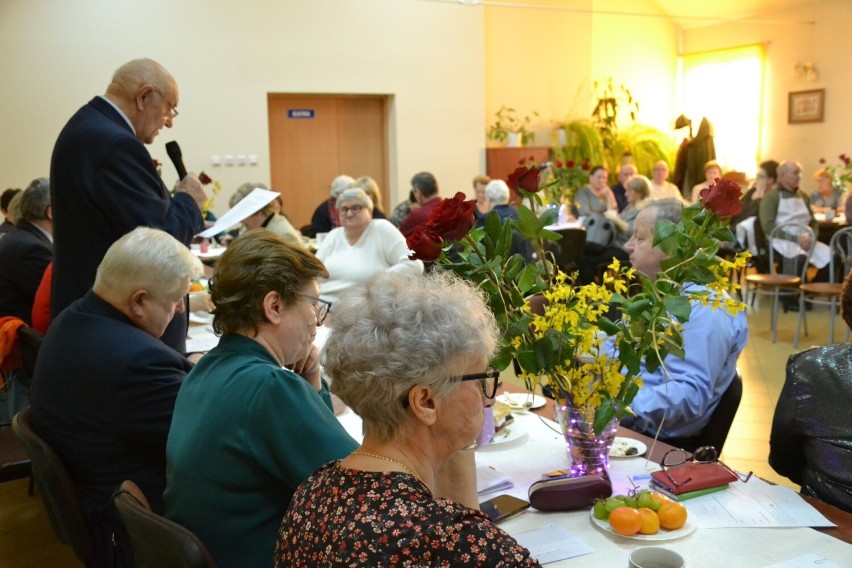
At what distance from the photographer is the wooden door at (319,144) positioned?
9.77 meters

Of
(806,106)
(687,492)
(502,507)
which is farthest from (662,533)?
(806,106)

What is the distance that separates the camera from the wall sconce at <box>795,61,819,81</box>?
415 inches

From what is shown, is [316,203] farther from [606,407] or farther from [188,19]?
[606,407]

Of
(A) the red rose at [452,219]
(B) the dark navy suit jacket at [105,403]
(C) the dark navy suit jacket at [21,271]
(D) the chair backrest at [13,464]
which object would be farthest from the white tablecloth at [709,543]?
(C) the dark navy suit jacket at [21,271]

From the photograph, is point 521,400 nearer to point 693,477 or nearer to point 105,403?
point 693,477

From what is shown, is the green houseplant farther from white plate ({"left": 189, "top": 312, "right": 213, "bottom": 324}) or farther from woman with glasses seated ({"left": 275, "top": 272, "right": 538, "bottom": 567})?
woman with glasses seated ({"left": 275, "top": 272, "right": 538, "bottom": 567})

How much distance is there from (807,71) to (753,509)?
10.4 meters

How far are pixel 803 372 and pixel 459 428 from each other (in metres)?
1.05

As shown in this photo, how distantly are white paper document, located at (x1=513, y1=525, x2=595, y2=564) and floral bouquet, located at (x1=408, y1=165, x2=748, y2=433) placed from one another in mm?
248

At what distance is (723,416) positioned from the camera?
236cm

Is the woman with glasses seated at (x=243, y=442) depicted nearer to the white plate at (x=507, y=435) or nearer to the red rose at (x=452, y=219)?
the red rose at (x=452, y=219)

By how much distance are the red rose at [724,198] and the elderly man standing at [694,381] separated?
2.13 feet

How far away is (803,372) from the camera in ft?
Answer: 6.31

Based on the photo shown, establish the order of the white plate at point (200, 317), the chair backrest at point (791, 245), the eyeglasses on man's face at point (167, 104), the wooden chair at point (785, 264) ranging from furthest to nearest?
1. the chair backrest at point (791, 245)
2. the wooden chair at point (785, 264)
3. the white plate at point (200, 317)
4. the eyeglasses on man's face at point (167, 104)
